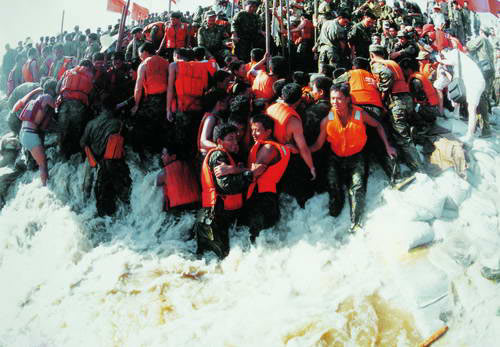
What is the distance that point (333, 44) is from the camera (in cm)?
657

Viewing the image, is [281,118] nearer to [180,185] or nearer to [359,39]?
[180,185]

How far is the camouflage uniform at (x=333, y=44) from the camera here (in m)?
6.52

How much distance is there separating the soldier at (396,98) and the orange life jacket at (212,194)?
7.30 ft

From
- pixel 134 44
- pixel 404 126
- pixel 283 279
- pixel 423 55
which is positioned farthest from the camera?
pixel 134 44

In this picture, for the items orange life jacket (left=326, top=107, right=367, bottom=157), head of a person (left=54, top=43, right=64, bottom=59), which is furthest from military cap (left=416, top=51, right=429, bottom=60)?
head of a person (left=54, top=43, right=64, bottom=59)

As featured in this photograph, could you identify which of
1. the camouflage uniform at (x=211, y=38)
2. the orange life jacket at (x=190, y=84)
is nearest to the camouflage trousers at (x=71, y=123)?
the orange life jacket at (x=190, y=84)

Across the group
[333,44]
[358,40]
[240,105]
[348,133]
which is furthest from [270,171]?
[358,40]

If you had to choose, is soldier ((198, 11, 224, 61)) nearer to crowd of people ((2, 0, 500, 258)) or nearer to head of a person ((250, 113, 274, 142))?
crowd of people ((2, 0, 500, 258))

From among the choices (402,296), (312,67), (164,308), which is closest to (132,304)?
(164,308)

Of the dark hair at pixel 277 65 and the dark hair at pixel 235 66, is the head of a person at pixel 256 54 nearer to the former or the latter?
the dark hair at pixel 235 66

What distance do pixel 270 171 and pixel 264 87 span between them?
154 centimetres

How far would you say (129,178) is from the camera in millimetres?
5797

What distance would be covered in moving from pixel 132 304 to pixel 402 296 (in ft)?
9.22

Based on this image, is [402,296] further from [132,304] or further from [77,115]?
[77,115]
